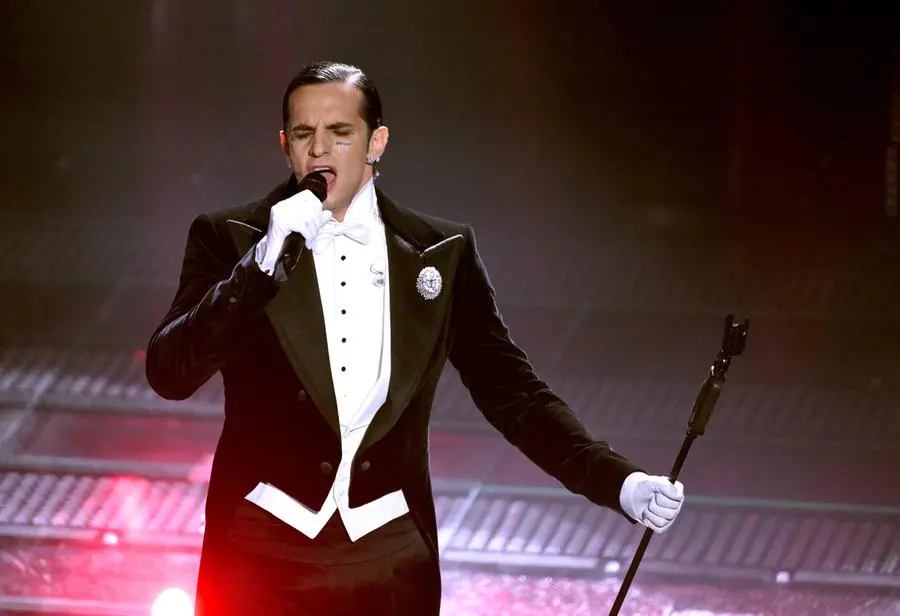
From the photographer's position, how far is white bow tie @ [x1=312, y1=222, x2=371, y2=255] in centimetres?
144

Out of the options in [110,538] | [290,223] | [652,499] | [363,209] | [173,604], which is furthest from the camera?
[110,538]

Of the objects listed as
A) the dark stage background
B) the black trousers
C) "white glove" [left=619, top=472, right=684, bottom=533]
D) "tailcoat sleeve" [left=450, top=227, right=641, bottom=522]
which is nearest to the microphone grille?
"tailcoat sleeve" [left=450, top=227, right=641, bottom=522]

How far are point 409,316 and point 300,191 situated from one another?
0.23 meters

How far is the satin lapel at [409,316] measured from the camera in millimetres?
1421

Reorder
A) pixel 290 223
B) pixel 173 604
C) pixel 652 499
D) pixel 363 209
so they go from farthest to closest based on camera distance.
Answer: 1. pixel 173 604
2. pixel 363 209
3. pixel 652 499
4. pixel 290 223

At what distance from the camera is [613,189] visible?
9.76 feet

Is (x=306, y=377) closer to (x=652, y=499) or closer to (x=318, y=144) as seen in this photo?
(x=318, y=144)

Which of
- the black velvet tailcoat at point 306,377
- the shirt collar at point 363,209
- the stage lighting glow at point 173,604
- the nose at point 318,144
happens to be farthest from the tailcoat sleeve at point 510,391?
the stage lighting glow at point 173,604

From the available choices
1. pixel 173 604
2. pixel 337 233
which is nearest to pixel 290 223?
pixel 337 233

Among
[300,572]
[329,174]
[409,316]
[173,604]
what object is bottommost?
[173,604]

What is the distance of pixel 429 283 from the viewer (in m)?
1.50

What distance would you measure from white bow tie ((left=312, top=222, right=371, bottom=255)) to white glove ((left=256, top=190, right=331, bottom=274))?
0.15 metres

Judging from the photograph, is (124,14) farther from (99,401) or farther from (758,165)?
(758,165)

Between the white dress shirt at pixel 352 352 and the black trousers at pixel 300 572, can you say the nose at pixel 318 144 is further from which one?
the black trousers at pixel 300 572
